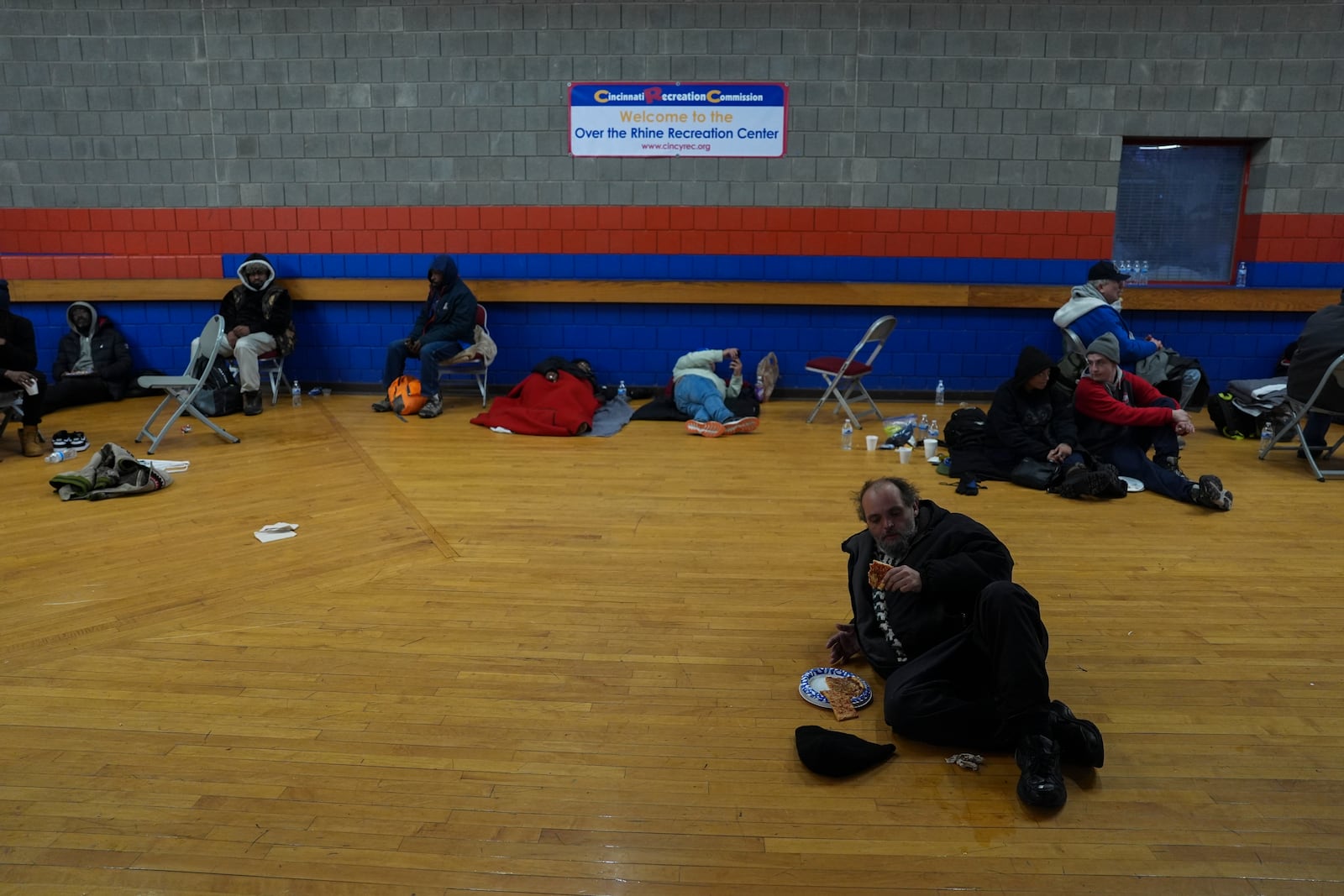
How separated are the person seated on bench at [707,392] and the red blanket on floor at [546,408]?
2.48 feet

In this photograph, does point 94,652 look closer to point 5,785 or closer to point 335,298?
point 5,785

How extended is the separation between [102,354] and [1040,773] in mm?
8871

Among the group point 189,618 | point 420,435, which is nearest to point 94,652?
point 189,618

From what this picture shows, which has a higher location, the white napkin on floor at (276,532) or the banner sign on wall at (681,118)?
the banner sign on wall at (681,118)

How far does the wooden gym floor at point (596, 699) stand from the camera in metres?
2.37

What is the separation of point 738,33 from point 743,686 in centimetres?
674

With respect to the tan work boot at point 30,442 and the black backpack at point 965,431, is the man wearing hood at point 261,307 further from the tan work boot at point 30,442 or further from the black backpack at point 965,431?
the black backpack at point 965,431

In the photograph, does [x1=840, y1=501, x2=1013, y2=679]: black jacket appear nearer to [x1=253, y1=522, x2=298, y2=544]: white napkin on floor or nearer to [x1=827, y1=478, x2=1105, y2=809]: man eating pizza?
[x1=827, y1=478, x2=1105, y2=809]: man eating pizza

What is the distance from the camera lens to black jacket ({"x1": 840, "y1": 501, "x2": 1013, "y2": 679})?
290 cm

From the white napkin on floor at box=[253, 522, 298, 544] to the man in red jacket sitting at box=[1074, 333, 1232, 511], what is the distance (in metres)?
4.58

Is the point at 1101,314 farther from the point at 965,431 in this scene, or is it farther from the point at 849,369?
the point at 849,369

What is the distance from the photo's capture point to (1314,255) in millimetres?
8477

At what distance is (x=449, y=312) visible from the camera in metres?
8.41

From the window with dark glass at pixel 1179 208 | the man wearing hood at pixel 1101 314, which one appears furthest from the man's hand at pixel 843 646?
the window with dark glass at pixel 1179 208
